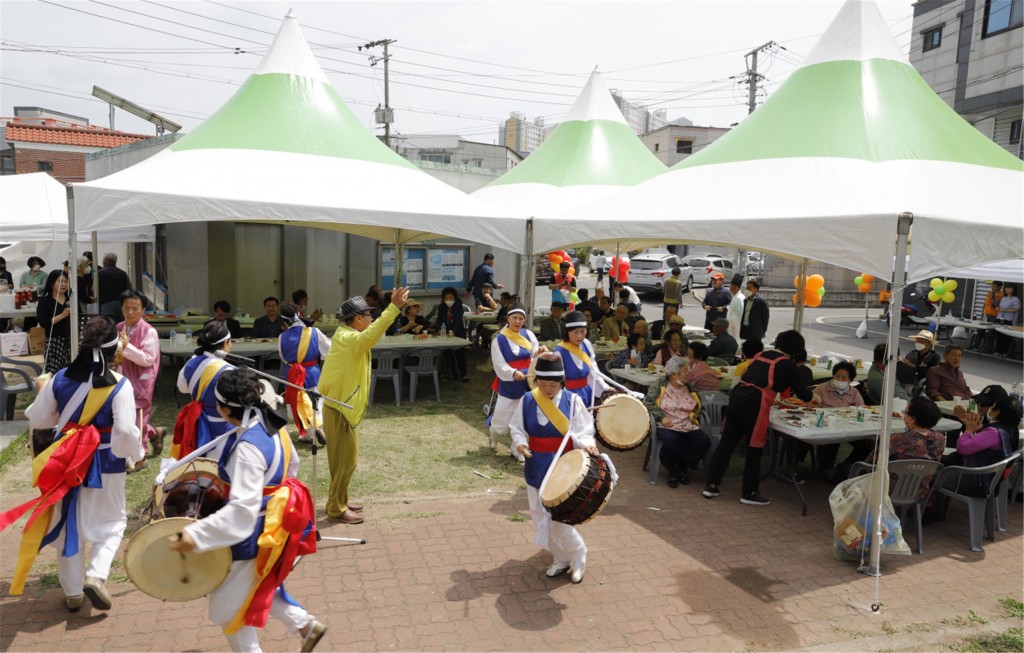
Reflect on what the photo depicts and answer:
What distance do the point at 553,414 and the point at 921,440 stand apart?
3.25 m

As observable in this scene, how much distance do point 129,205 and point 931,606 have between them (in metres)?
7.58

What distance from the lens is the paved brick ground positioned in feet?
13.5

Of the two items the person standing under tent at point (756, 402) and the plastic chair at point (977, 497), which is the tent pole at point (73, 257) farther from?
the plastic chair at point (977, 497)

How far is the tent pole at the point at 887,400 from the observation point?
15.7 feet

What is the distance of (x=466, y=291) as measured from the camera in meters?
17.0

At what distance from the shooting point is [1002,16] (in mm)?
20234

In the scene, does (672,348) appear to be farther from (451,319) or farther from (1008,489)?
(451,319)

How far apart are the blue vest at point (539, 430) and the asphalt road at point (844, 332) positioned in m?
11.7

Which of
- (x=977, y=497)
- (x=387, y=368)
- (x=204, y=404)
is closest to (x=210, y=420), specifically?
(x=204, y=404)

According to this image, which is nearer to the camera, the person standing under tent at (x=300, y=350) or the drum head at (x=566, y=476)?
the drum head at (x=566, y=476)

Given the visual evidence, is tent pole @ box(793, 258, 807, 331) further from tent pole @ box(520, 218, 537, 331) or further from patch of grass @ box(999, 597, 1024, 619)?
patch of grass @ box(999, 597, 1024, 619)

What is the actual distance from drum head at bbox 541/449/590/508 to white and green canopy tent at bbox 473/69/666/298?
665 centimetres

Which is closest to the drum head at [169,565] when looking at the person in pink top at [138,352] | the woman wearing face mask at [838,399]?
the person in pink top at [138,352]

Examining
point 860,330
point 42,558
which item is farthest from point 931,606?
point 860,330
